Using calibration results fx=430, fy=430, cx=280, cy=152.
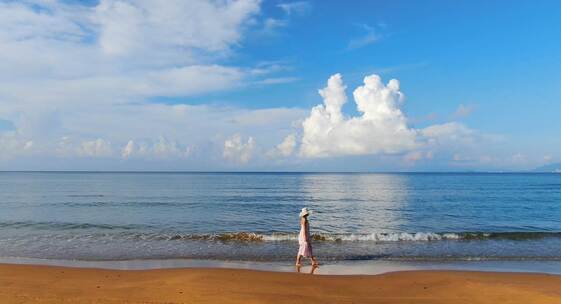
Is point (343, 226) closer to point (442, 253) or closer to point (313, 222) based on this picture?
point (313, 222)

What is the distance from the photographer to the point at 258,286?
12.6 m

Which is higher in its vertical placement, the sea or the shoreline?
the shoreline

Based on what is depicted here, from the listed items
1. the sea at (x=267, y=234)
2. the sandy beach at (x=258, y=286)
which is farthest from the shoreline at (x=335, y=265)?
the sandy beach at (x=258, y=286)

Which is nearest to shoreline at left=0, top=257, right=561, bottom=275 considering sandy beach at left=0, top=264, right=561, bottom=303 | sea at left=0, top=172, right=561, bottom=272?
sea at left=0, top=172, right=561, bottom=272

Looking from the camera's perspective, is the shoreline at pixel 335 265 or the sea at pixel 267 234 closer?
the shoreline at pixel 335 265

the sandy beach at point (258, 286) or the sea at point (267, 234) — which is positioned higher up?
the sandy beach at point (258, 286)

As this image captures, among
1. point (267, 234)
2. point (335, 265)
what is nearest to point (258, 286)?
point (335, 265)

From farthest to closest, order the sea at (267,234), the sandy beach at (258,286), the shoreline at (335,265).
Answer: the sea at (267,234)
the shoreline at (335,265)
the sandy beach at (258,286)

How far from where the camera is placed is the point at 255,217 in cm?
3431

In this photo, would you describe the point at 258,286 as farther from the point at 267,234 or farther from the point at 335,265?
the point at 267,234

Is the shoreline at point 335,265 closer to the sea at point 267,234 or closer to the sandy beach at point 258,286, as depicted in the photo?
the sea at point 267,234

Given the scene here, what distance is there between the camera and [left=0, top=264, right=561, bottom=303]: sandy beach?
36.1 ft

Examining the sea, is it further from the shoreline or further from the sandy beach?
the sandy beach

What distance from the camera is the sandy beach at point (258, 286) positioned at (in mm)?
11000
